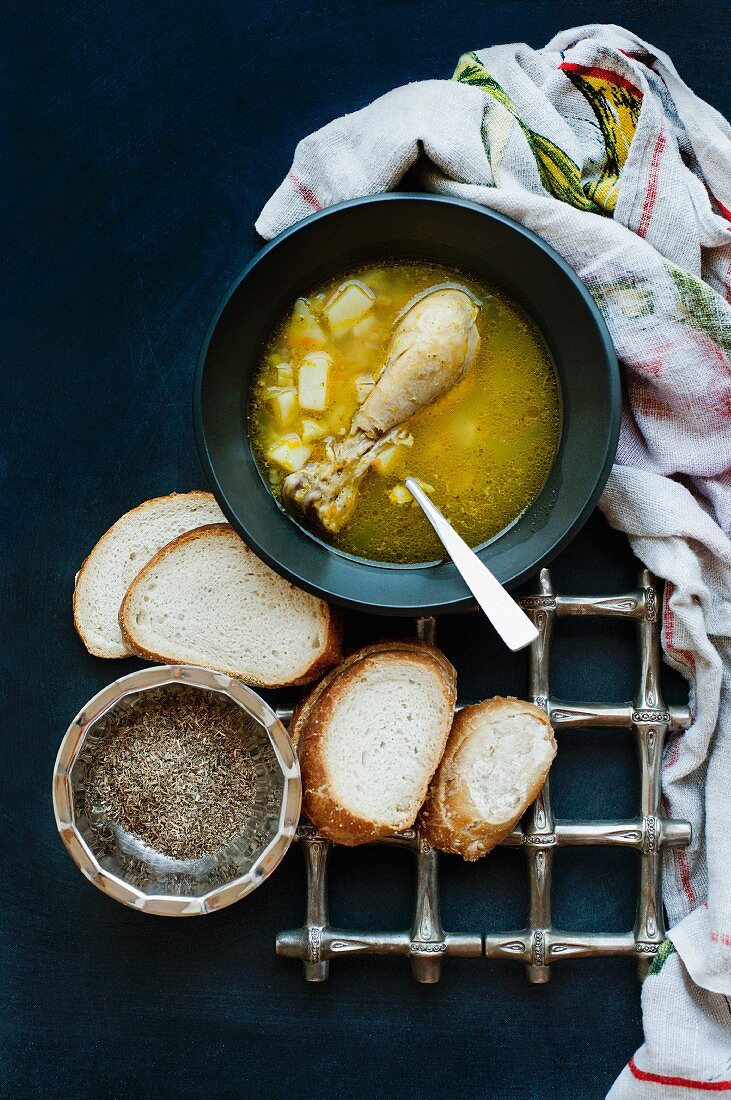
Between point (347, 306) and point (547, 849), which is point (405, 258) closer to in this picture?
point (347, 306)

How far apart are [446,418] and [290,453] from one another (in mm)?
292

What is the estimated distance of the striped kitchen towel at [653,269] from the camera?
1.67 metres

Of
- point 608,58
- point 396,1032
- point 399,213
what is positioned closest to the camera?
point 399,213

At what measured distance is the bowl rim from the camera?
5.39 feet

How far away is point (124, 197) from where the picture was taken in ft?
6.07

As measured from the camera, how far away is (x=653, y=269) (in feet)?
5.41

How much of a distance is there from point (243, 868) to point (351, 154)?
1345mm

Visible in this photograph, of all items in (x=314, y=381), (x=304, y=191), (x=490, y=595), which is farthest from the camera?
(x=304, y=191)

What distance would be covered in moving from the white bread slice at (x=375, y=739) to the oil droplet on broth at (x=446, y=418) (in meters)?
0.21

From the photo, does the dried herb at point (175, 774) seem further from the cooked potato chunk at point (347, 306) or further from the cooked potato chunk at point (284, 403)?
the cooked potato chunk at point (347, 306)

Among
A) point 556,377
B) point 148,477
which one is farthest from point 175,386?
point 556,377

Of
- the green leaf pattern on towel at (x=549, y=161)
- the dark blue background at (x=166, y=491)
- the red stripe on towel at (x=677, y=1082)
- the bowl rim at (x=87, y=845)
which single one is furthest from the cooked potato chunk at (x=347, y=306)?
the red stripe on towel at (x=677, y=1082)

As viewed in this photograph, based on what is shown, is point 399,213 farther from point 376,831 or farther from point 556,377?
point 376,831

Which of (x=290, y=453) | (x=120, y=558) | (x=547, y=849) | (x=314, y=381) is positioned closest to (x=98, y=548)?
(x=120, y=558)
